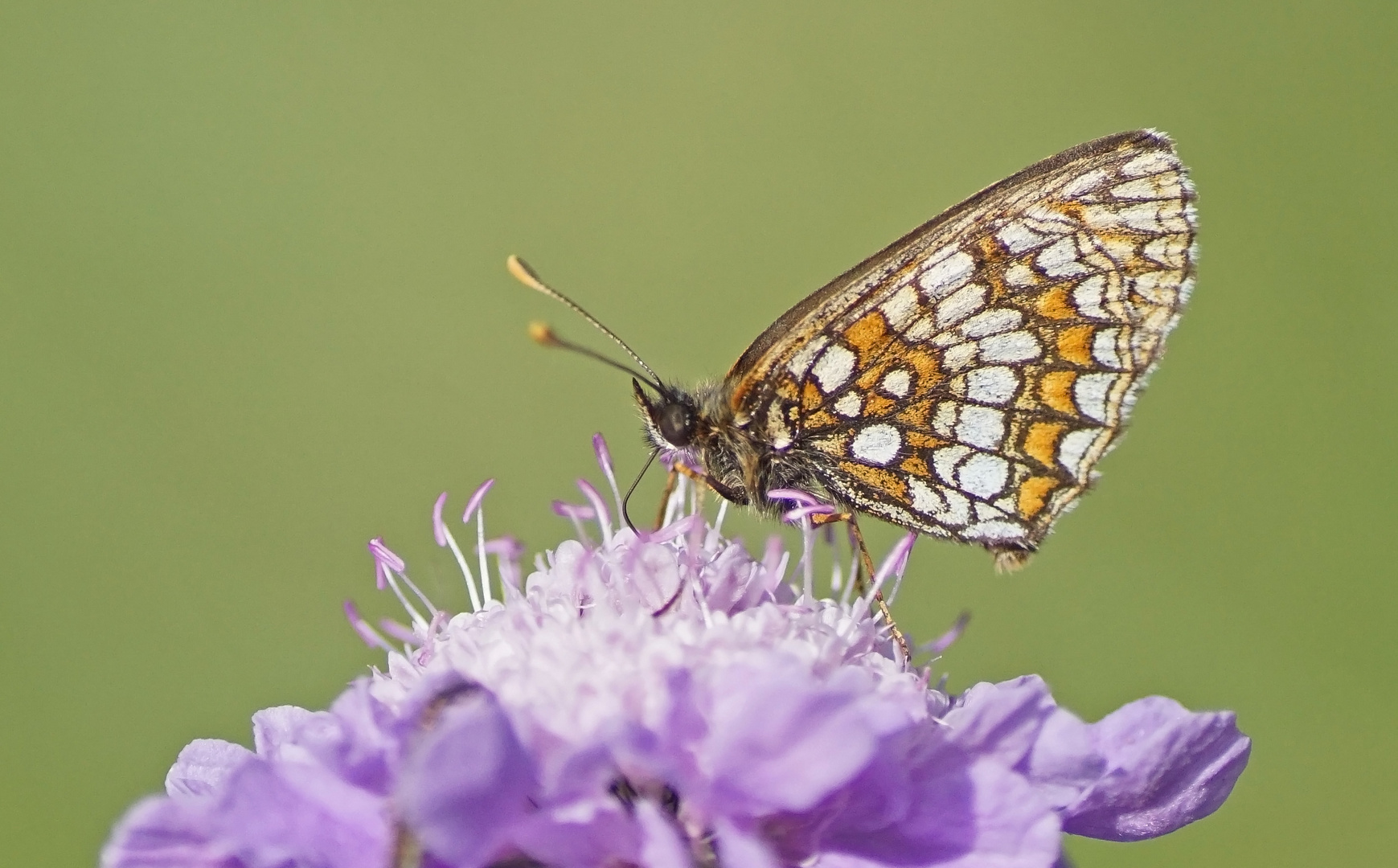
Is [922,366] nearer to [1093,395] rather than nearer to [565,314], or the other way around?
[1093,395]

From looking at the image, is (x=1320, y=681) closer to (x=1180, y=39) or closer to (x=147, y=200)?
(x=1180, y=39)

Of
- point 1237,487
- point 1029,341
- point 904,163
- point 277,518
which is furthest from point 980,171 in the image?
point 1029,341

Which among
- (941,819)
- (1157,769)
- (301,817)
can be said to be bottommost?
(1157,769)

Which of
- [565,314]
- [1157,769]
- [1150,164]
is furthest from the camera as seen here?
[565,314]

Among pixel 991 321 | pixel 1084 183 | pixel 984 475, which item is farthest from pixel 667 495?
pixel 1084 183

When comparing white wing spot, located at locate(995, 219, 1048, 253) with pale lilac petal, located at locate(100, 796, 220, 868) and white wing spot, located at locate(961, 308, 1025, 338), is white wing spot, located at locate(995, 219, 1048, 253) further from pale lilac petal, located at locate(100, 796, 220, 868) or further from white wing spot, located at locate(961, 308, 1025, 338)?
pale lilac petal, located at locate(100, 796, 220, 868)
